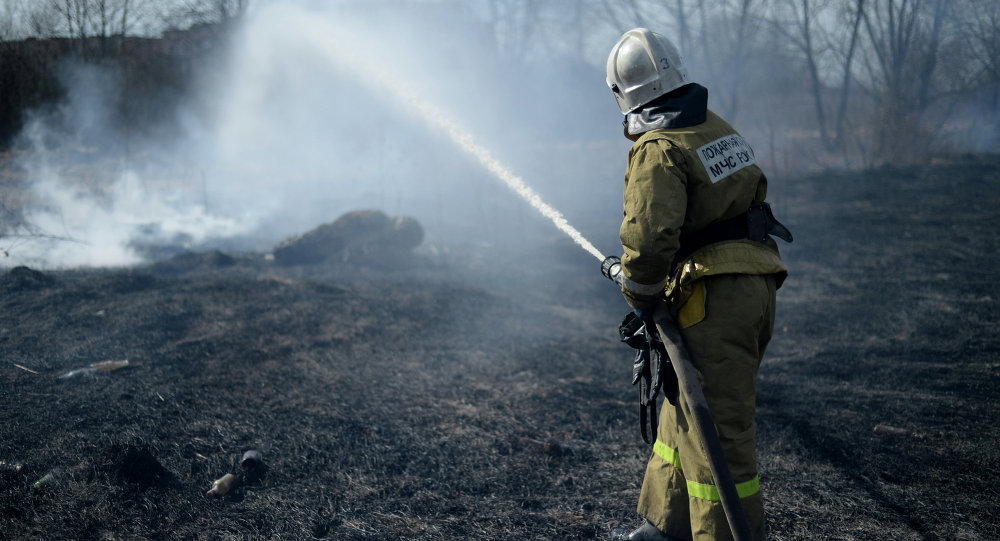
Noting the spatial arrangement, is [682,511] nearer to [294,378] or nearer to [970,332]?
[294,378]

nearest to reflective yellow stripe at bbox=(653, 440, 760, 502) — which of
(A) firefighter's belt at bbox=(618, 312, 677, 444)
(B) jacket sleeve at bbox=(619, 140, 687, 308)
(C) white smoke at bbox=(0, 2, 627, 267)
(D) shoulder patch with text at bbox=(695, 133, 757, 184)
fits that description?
(A) firefighter's belt at bbox=(618, 312, 677, 444)

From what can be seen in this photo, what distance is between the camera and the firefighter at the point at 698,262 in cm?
209

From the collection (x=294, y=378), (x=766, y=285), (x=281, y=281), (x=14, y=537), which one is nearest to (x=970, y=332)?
(x=766, y=285)

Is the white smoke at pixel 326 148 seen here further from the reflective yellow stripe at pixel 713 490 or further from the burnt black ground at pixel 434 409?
the reflective yellow stripe at pixel 713 490

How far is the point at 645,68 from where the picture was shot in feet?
7.55

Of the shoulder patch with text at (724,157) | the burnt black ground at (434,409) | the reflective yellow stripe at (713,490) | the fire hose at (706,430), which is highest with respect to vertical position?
the shoulder patch with text at (724,157)

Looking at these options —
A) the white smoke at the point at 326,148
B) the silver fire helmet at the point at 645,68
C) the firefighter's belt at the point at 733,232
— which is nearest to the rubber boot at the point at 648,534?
the firefighter's belt at the point at 733,232

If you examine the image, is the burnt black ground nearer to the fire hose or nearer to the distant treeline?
the fire hose

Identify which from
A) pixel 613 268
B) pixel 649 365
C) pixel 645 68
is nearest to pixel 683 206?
pixel 613 268

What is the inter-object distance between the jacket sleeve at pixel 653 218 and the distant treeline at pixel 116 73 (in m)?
16.6

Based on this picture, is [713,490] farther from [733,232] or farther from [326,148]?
[326,148]

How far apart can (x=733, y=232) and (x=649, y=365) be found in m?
0.68

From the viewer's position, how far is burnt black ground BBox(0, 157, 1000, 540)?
9.41 ft

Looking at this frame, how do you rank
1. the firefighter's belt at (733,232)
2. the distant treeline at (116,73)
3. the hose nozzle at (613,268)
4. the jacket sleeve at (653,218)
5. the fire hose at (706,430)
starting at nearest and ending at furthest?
the fire hose at (706,430)
the jacket sleeve at (653,218)
the firefighter's belt at (733,232)
the hose nozzle at (613,268)
the distant treeline at (116,73)
